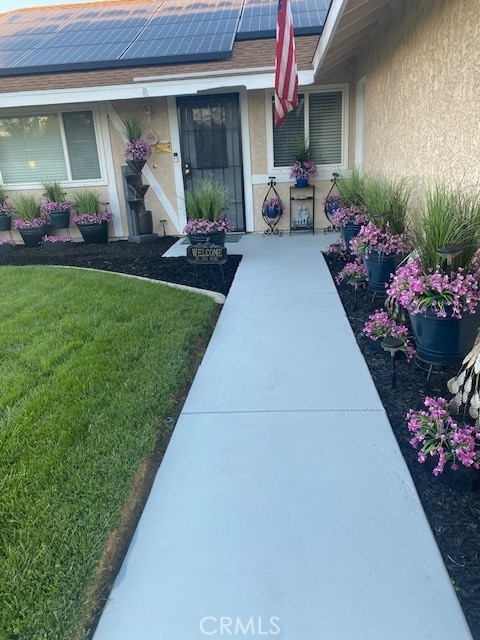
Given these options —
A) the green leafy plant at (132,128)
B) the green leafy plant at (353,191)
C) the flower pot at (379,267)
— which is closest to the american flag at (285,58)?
the green leafy plant at (353,191)

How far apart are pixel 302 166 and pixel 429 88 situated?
164 inches

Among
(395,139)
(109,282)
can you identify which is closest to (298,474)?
(109,282)

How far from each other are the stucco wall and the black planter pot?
16.0ft

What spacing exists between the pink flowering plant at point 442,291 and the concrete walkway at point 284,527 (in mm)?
695

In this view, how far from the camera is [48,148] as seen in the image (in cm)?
887

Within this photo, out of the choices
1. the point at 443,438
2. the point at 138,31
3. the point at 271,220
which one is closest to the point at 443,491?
the point at 443,438

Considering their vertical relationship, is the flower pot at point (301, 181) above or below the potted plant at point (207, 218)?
above

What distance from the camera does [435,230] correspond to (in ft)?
9.39

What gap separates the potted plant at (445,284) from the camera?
102 inches

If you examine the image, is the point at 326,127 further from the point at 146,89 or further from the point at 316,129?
the point at 146,89

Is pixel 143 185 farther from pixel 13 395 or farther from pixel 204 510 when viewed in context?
pixel 204 510

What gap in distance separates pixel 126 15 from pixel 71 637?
12.3 m
